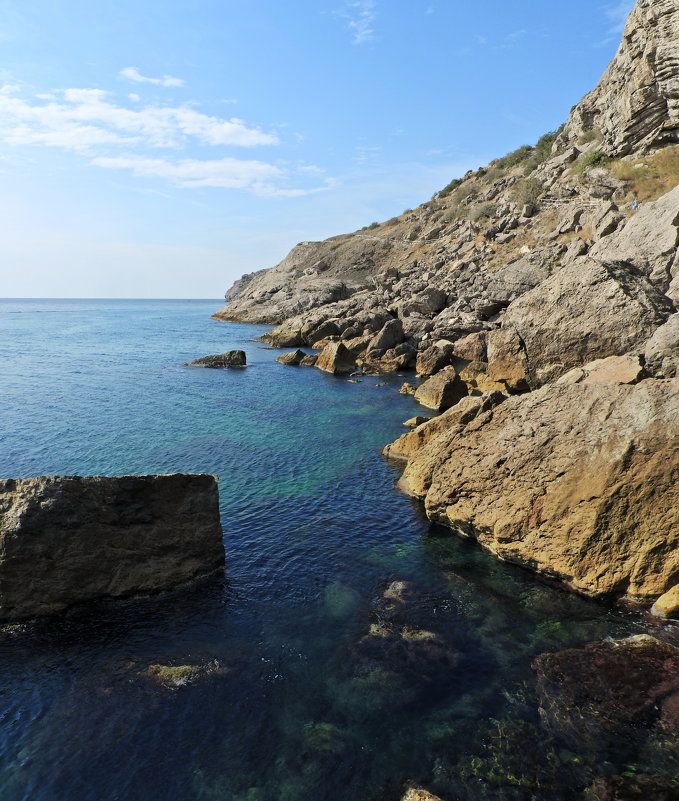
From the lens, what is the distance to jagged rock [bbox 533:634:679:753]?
12172mm

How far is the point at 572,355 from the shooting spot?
96.0 ft

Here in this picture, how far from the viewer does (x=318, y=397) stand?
4903 cm

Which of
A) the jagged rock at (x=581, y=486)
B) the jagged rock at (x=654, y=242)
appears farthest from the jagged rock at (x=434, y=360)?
the jagged rock at (x=581, y=486)

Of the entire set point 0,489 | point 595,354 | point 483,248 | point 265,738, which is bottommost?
point 265,738

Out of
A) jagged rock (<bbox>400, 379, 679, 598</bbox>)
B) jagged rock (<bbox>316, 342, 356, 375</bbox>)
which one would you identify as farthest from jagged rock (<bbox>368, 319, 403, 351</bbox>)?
jagged rock (<bbox>400, 379, 679, 598</bbox>)

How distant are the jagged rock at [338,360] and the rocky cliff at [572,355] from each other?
31cm

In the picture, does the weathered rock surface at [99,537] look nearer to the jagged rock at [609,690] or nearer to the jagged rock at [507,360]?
the jagged rock at [609,690]

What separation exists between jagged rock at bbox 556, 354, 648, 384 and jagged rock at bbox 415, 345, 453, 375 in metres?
30.6

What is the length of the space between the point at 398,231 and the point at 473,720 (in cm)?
13295

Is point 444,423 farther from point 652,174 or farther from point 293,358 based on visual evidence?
point 652,174

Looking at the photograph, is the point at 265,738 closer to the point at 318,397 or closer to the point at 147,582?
the point at 147,582

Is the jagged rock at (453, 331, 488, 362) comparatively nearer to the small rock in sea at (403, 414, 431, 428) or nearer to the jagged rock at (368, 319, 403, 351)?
the jagged rock at (368, 319, 403, 351)

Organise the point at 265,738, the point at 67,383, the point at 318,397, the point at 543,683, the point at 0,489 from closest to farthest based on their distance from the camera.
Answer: the point at 265,738 < the point at 543,683 < the point at 0,489 < the point at 318,397 < the point at 67,383

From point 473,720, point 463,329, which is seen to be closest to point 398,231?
point 463,329
